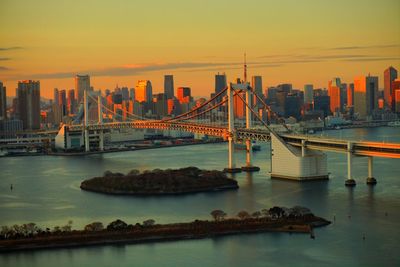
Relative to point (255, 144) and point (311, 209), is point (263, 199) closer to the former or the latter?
point (311, 209)

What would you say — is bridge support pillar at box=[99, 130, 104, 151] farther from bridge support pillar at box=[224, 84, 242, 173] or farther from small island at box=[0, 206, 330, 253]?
small island at box=[0, 206, 330, 253]

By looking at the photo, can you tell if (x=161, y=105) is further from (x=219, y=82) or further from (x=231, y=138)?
(x=231, y=138)

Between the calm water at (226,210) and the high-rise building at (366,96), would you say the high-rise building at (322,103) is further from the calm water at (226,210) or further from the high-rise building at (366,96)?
the calm water at (226,210)

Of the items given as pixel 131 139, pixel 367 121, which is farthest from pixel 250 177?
pixel 367 121

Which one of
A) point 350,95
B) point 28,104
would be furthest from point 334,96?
point 28,104

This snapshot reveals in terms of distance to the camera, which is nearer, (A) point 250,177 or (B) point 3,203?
(B) point 3,203

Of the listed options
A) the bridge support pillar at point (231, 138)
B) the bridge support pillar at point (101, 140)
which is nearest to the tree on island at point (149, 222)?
the bridge support pillar at point (231, 138)
